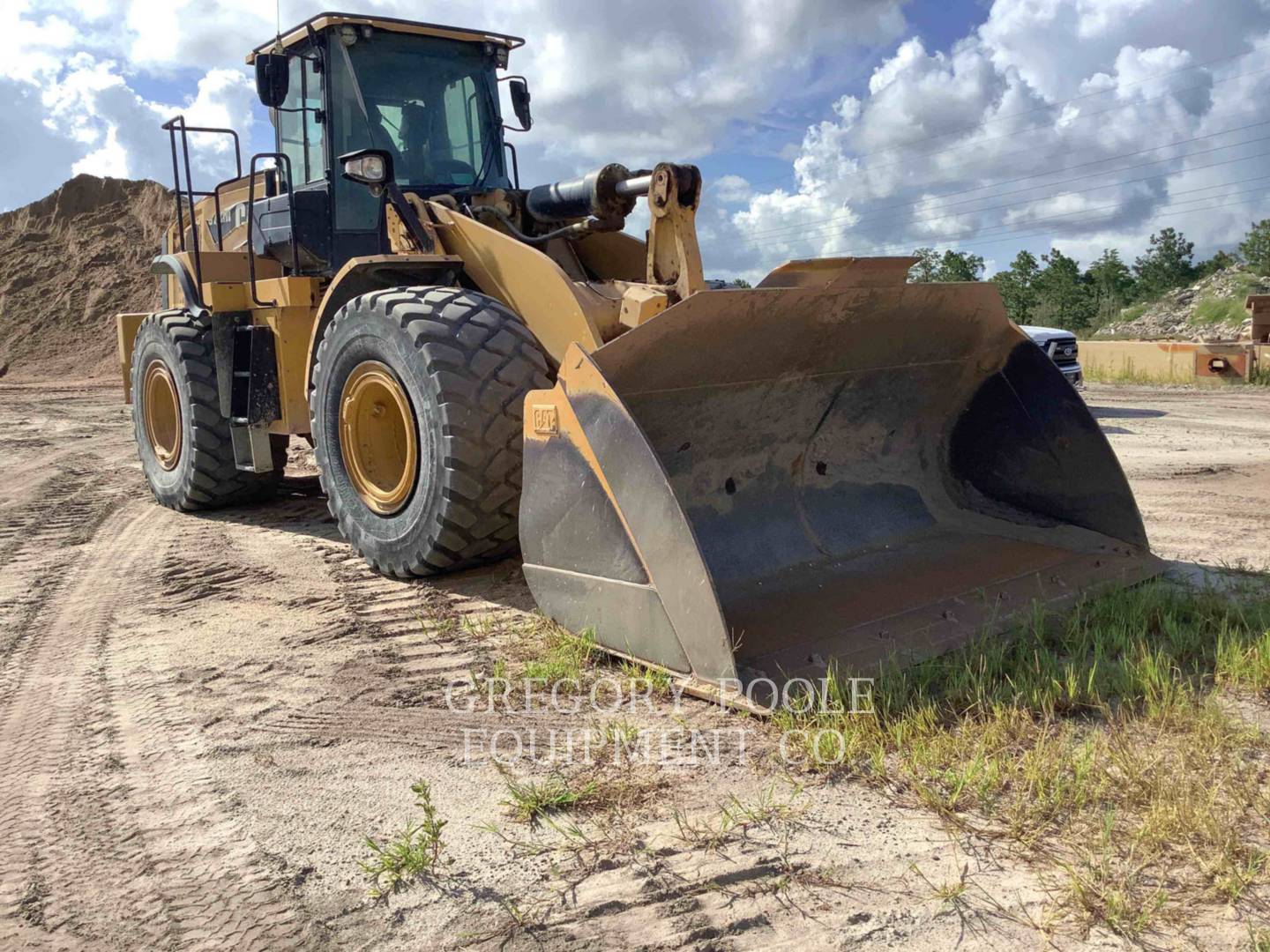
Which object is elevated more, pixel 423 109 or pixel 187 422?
pixel 423 109

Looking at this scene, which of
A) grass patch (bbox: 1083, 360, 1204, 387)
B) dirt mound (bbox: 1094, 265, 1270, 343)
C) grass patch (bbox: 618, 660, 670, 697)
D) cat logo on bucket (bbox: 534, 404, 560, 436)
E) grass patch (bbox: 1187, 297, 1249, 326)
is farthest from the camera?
dirt mound (bbox: 1094, 265, 1270, 343)

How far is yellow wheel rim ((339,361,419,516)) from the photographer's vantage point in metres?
5.06

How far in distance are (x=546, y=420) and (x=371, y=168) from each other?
241 cm

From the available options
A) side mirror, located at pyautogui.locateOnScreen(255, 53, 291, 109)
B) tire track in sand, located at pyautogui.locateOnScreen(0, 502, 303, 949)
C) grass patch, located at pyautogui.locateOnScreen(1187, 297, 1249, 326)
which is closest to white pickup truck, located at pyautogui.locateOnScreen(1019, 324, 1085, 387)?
side mirror, located at pyautogui.locateOnScreen(255, 53, 291, 109)

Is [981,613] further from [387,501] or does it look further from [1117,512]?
[387,501]

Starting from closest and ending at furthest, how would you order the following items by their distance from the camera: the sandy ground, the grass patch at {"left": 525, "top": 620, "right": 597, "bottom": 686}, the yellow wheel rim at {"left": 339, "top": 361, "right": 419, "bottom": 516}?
the sandy ground → the grass patch at {"left": 525, "top": 620, "right": 597, "bottom": 686} → the yellow wheel rim at {"left": 339, "top": 361, "right": 419, "bottom": 516}

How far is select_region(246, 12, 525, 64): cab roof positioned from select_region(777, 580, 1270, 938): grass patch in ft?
14.9

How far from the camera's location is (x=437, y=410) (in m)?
4.46

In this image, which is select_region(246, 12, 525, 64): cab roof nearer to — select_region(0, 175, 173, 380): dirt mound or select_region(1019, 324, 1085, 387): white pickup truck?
select_region(1019, 324, 1085, 387): white pickup truck

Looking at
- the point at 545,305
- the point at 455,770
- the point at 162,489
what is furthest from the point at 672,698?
the point at 162,489

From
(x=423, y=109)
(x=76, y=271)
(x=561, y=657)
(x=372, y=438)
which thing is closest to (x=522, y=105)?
(x=423, y=109)

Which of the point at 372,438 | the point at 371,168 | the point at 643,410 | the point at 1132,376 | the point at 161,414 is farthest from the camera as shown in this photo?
the point at 1132,376

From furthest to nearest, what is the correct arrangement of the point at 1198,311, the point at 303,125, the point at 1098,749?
1. the point at 1198,311
2. the point at 303,125
3. the point at 1098,749

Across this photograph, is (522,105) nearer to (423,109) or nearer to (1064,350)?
(423,109)
